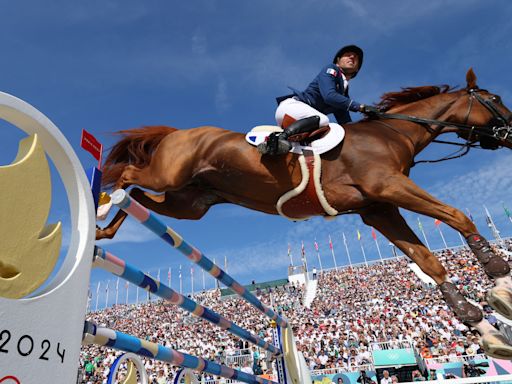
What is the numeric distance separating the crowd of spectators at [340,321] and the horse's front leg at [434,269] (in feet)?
1.54

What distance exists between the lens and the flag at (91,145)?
155 centimetres

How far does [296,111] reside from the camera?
3.05 metres

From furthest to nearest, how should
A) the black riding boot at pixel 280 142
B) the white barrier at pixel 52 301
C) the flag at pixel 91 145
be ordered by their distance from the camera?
the black riding boot at pixel 280 142, the flag at pixel 91 145, the white barrier at pixel 52 301

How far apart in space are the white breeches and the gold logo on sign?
2.22 m

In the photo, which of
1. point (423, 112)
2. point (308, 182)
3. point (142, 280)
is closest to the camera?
point (142, 280)

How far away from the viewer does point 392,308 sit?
18.3 meters

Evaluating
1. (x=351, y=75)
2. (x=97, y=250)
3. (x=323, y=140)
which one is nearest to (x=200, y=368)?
(x=97, y=250)

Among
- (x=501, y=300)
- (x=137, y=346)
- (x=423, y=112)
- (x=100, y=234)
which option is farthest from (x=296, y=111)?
(x=137, y=346)

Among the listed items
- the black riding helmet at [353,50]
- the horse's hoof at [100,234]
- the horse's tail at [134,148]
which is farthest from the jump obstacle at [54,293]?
the black riding helmet at [353,50]

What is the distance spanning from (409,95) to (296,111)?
1.12 metres

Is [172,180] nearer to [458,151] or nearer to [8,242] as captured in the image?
[8,242]

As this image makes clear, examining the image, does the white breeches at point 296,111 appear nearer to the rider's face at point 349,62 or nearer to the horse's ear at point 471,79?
the rider's face at point 349,62

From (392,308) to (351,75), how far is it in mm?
17198

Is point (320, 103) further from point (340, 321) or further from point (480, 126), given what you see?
point (340, 321)
